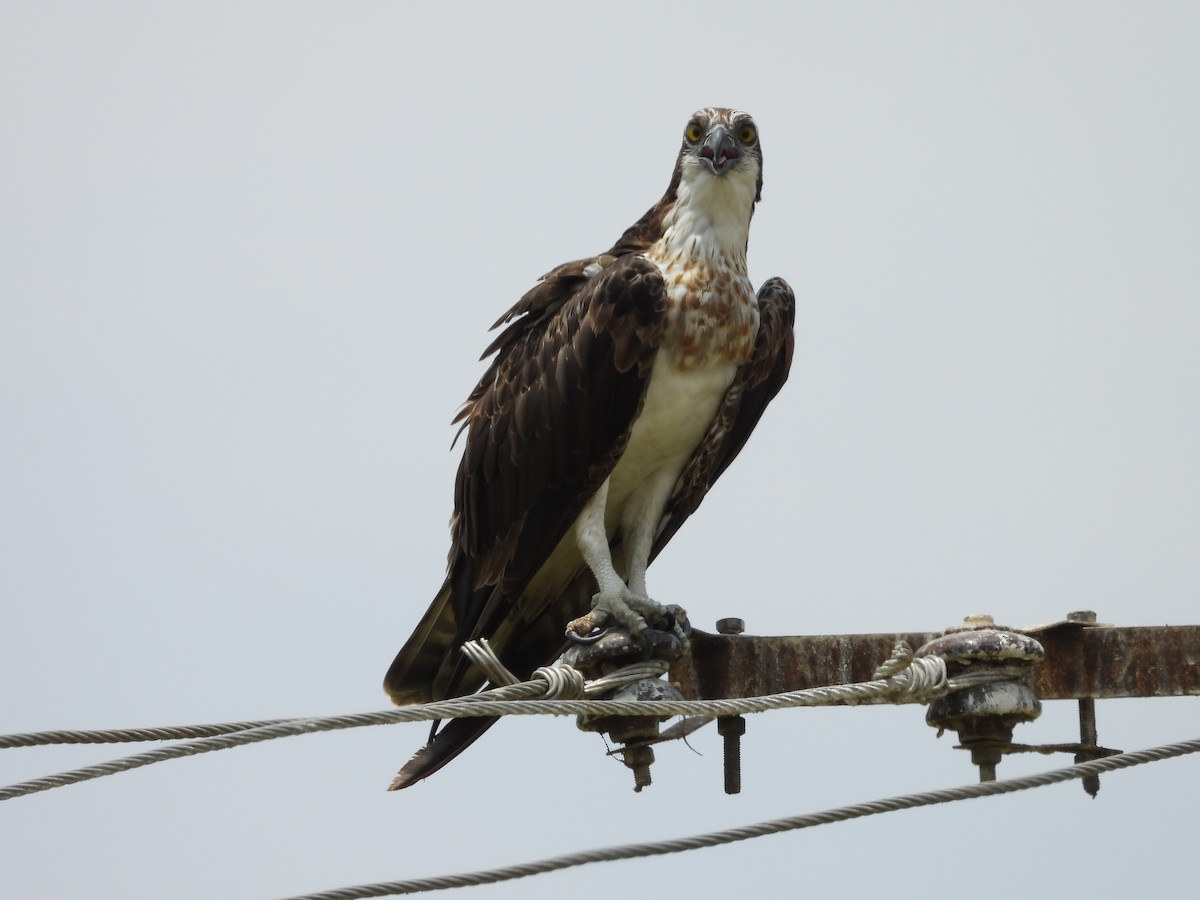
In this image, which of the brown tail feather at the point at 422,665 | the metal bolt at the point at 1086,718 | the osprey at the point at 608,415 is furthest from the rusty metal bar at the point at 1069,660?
the brown tail feather at the point at 422,665

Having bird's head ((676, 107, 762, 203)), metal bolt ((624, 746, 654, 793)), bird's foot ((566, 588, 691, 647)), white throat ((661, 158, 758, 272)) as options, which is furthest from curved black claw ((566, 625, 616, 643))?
bird's head ((676, 107, 762, 203))

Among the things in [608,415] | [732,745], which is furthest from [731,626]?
[608,415]

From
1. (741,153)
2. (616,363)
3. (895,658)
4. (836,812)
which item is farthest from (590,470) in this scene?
(836,812)

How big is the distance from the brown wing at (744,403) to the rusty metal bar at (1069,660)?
1539 mm

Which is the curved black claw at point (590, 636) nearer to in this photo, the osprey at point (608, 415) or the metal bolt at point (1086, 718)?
the osprey at point (608, 415)

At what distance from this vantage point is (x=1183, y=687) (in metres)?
5.21

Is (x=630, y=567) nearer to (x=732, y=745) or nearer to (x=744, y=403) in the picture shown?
(x=744, y=403)

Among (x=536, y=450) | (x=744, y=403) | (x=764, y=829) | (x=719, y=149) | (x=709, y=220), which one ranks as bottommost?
(x=764, y=829)

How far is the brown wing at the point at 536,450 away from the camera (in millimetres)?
6770

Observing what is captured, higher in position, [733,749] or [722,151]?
[722,151]

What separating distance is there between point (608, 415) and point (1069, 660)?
2022 millimetres

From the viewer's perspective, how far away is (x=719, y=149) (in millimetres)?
7082

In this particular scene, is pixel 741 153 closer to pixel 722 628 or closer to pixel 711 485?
pixel 711 485

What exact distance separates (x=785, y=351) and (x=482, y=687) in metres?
1.57
